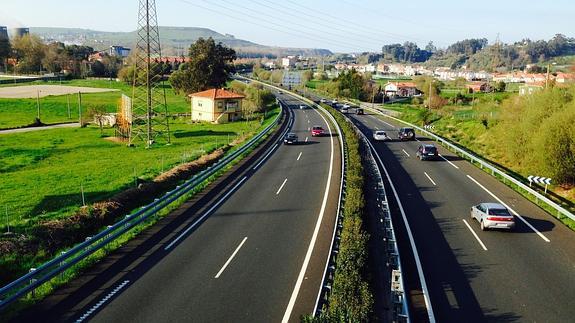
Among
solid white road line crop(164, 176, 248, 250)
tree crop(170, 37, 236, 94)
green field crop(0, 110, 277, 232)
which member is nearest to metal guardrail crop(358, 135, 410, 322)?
solid white road line crop(164, 176, 248, 250)

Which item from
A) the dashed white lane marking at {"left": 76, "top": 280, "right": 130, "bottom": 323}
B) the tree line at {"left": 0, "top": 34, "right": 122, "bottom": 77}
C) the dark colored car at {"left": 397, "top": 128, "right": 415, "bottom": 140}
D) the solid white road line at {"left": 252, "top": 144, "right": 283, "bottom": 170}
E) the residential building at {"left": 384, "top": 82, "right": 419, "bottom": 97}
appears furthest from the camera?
the tree line at {"left": 0, "top": 34, "right": 122, "bottom": 77}

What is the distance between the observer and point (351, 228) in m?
17.9

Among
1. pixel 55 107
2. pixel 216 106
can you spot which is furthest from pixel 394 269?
pixel 55 107

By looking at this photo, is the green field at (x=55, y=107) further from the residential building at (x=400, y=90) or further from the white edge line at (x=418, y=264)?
the residential building at (x=400, y=90)

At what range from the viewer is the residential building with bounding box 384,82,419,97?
14023cm

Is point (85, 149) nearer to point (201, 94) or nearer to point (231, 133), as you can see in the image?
point (231, 133)

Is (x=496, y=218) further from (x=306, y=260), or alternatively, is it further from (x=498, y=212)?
(x=306, y=260)

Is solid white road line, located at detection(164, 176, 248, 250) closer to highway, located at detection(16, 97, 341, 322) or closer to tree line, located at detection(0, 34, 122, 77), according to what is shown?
highway, located at detection(16, 97, 341, 322)

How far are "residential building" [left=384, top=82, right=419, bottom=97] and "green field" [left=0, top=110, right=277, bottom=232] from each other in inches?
3362

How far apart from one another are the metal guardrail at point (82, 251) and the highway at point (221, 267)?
62 cm

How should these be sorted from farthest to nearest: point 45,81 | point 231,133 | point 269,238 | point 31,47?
point 31,47, point 45,81, point 231,133, point 269,238

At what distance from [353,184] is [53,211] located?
15353 millimetres

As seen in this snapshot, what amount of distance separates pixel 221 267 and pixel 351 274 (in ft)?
16.2

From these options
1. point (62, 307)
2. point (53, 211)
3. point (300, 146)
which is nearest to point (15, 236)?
point (53, 211)
